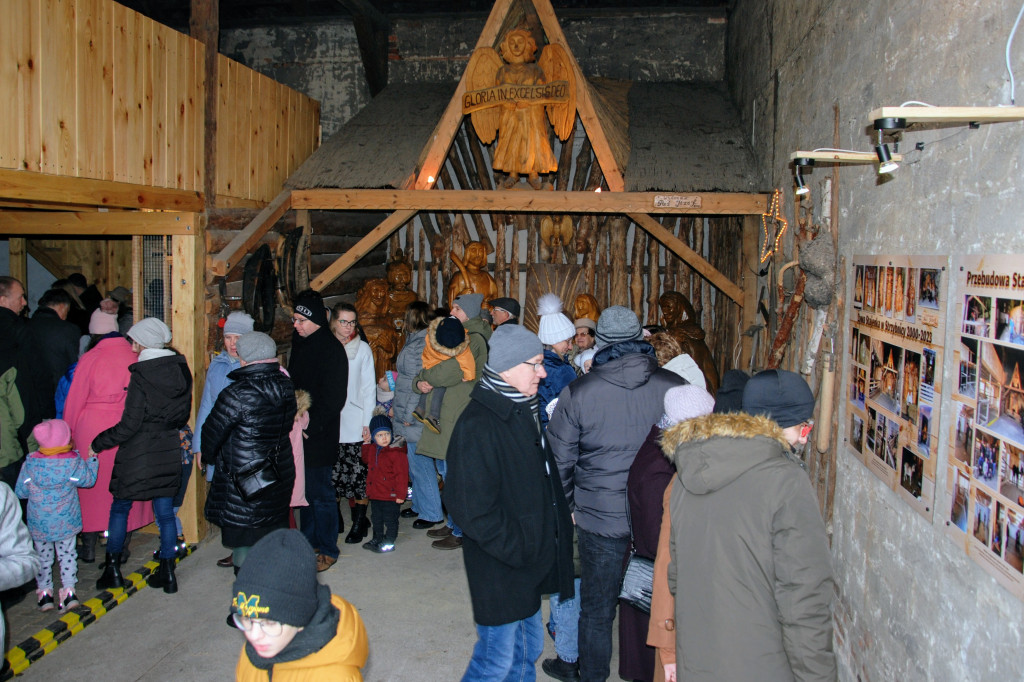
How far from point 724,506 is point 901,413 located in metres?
1.29

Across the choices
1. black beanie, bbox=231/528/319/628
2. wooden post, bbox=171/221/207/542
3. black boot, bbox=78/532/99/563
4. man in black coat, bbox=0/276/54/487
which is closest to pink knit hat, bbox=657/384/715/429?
black beanie, bbox=231/528/319/628

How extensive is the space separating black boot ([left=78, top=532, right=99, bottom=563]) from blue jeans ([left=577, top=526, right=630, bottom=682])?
408 centimetres

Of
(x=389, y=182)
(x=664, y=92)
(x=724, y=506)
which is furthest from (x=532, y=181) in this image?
(x=724, y=506)

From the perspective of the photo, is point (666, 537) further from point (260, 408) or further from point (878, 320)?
point (260, 408)

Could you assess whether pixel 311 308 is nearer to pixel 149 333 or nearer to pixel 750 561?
pixel 149 333

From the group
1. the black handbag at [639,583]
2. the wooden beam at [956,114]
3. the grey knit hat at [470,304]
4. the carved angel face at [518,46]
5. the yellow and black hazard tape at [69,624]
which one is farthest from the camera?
the carved angel face at [518,46]

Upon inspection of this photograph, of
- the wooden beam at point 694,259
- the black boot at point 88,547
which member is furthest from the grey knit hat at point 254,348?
the wooden beam at point 694,259

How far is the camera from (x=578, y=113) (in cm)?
752

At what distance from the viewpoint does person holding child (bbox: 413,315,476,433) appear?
5.66 m

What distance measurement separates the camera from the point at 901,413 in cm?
346

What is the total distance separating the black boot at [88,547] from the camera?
6.08 metres

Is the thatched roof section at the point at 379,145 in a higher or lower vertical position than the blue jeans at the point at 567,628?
higher

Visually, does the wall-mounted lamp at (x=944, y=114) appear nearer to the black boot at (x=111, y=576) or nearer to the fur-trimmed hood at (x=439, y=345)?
the fur-trimmed hood at (x=439, y=345)

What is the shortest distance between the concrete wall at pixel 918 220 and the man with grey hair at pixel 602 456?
3.94ft
